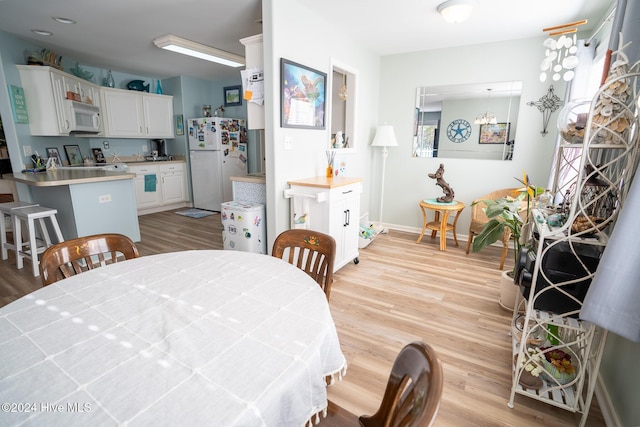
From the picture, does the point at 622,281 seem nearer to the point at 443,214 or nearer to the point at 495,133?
the point at 443,214

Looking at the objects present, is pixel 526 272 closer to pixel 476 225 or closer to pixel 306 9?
pixel 476 225

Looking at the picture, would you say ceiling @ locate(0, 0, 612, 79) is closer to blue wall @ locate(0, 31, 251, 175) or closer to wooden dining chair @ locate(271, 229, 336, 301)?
blue wall @ locate(0, 31, 251, 175)

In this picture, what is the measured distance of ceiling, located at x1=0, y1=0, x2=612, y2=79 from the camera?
2727mm

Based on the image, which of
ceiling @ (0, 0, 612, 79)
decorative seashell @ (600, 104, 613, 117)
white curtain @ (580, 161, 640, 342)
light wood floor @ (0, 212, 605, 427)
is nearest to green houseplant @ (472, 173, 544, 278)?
light wood floor @ (0, 212, 605, 427)

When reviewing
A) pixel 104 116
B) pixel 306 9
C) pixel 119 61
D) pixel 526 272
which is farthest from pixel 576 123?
pixel 104 116

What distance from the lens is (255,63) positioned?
283 cm

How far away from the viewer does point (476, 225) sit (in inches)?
→ 138

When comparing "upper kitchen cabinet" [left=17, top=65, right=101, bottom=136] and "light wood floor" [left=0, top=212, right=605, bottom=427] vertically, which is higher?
"upper kitchen cabinet" [left=17, top=65, right=101, bottom=136]

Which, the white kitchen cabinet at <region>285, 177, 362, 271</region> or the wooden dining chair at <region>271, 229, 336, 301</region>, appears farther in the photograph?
the white kitchen cabinet at <region>285, 177, 362, 271</region>

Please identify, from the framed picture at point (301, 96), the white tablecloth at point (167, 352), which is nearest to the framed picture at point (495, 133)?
the framed picture at point (301, 96)

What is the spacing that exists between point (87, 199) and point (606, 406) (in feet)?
13.9

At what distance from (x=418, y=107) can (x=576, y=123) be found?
2845 millimetres

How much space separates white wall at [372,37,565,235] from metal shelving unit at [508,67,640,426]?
217 cm

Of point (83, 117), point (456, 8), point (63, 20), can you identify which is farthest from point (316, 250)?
point (83, 117)
